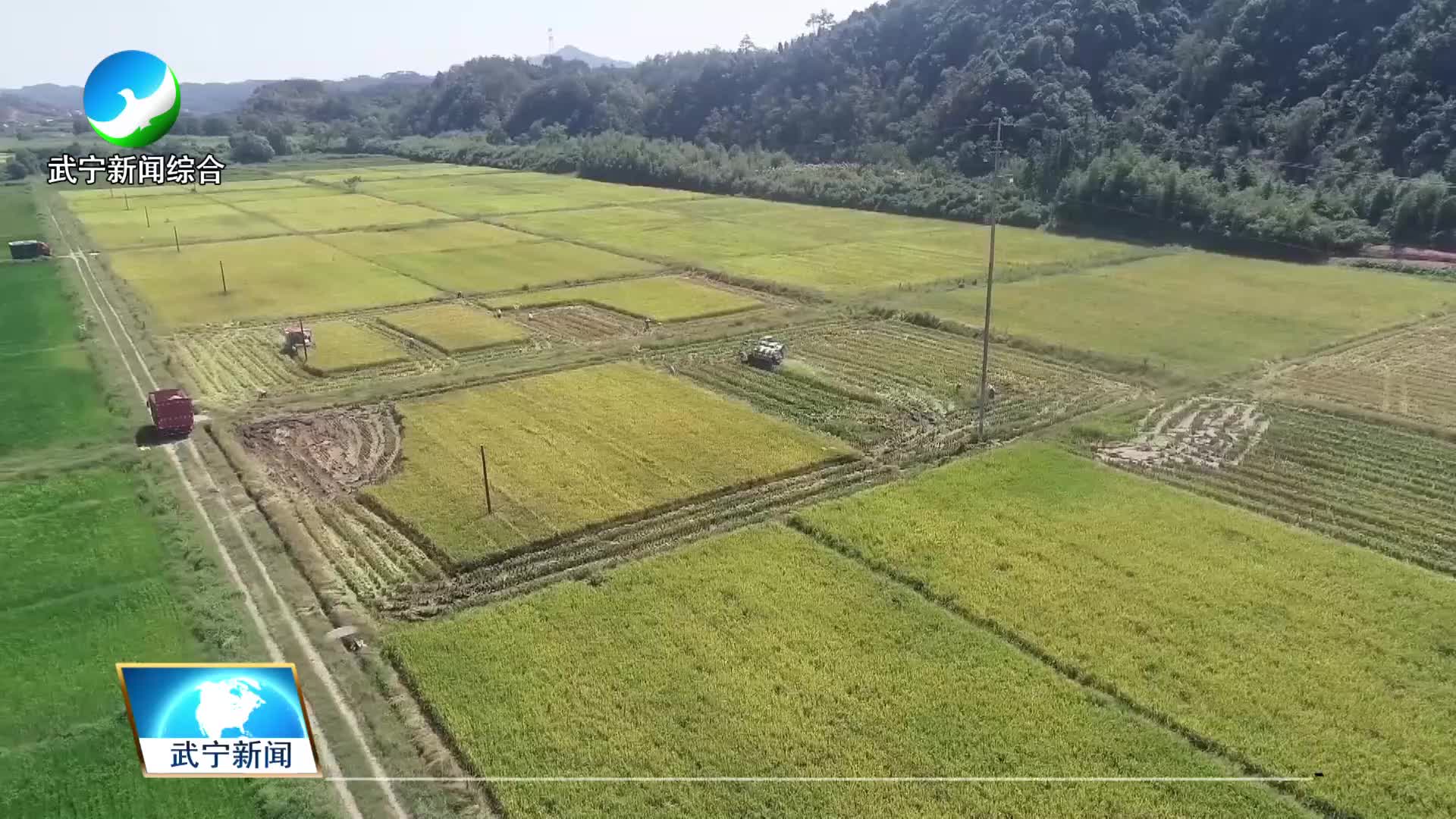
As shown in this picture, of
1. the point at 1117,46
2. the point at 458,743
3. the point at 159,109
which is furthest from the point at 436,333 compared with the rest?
the point at 1117,46

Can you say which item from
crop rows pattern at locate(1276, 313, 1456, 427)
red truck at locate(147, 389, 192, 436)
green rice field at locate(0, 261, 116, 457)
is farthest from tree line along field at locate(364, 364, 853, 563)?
crop rows pattern at locate(1276, 313, 1456, 427)

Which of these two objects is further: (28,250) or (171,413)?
(28,250)

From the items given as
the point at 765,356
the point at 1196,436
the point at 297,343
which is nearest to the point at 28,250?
the point at 297,343

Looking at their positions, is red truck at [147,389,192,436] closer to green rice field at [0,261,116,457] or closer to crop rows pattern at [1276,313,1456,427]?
green rice field at [0,261,116,457]

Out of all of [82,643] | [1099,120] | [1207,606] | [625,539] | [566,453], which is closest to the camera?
[82,643]

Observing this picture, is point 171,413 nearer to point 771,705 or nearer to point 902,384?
point 771,705

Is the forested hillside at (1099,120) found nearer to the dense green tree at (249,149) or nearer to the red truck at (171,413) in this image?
the dense green tree at (249,149)
